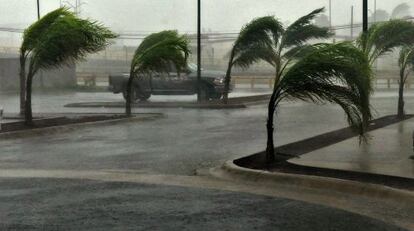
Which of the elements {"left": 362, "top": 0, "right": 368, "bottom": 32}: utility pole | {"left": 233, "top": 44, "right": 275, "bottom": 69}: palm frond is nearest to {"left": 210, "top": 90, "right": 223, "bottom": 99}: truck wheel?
{"left": 233, "top": 44, "right": 275, "bottom": 69}: palm frond

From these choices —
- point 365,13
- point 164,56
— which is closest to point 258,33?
point 164,56

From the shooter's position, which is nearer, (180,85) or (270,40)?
(270,40)

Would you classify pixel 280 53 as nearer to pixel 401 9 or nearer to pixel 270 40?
pixel 270 40

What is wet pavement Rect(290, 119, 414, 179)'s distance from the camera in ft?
28.9

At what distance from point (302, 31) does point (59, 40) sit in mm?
14027

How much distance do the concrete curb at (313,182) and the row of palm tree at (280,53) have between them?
0.93 meters

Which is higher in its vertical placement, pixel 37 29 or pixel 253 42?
pixel 37 29

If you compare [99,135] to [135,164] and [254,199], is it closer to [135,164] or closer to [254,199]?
[135,164]

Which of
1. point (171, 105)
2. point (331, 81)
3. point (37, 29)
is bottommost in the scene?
point (171, 105)

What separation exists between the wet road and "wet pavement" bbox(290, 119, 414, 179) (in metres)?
1.51

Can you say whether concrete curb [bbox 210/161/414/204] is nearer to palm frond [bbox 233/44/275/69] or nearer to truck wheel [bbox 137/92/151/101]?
palm frond [bbox 233/44/275/69]

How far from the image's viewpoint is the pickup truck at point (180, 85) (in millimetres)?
27672

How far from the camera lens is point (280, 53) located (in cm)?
2767

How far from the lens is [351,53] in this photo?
9234 millimetres
